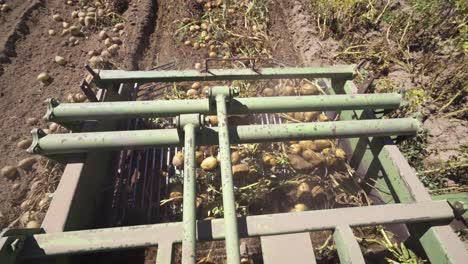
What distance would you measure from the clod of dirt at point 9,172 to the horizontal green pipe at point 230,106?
1.14m

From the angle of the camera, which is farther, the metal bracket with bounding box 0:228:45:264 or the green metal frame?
the green metal frame

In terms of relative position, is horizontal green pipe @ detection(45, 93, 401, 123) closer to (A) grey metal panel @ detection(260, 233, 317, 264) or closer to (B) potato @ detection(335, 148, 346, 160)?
(B) potato @ detection(335, 148, 346, 160)

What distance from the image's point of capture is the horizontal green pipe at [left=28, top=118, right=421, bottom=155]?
1735 mm

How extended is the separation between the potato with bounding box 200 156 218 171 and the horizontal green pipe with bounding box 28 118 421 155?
542mm

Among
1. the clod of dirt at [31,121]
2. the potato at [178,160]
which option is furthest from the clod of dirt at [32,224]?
the clod of dirt at [31,121]

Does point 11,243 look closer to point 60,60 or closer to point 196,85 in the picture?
point 196,85

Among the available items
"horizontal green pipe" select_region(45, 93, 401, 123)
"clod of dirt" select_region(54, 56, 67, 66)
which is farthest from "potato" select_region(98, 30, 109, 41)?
"horizontal green pipe" select_region(45, 93, 401, 123)

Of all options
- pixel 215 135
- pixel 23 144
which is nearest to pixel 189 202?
pixel 215 135

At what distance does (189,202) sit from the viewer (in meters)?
1.41

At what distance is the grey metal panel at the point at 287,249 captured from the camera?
150 centimetres

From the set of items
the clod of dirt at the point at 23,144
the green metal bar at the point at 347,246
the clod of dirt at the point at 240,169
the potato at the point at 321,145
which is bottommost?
the green metal bar at the point at 347,246

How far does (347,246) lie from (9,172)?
9.26ft

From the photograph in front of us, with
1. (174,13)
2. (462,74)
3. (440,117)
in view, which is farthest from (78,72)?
(462,74)

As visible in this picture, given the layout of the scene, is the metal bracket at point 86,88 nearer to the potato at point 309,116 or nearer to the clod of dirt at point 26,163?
the clod of dirt at point 26,163
